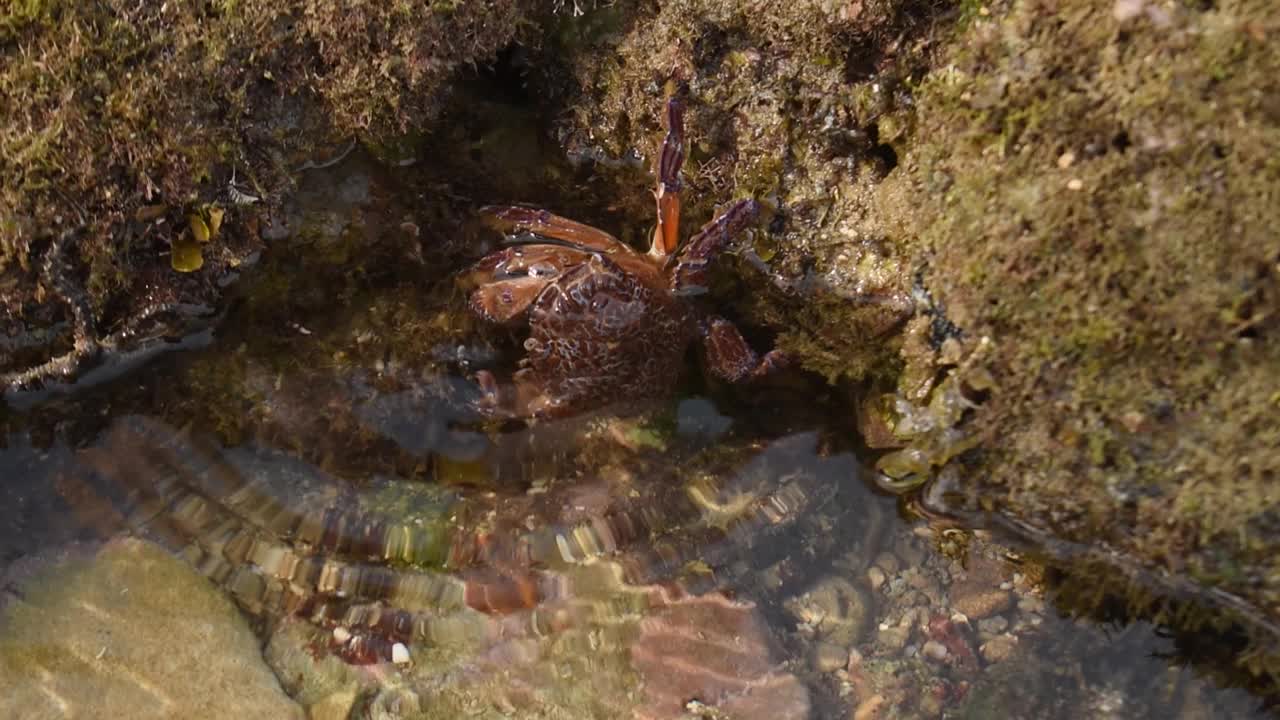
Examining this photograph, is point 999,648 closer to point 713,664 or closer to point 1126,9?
point 713,664

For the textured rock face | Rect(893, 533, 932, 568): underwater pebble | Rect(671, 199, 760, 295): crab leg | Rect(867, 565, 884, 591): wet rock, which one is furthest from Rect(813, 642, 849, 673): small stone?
the textured rock face

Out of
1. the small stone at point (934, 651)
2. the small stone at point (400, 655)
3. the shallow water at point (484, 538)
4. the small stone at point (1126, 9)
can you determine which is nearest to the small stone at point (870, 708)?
the shallow water at point (484, 538)

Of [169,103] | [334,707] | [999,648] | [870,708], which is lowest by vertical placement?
[334,707]

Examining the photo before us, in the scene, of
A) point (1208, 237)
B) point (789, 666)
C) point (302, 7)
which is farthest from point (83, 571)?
point (1208, 237)

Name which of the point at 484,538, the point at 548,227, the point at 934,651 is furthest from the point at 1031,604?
the point at 548,227

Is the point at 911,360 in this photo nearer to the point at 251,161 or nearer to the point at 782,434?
the point at 782,434

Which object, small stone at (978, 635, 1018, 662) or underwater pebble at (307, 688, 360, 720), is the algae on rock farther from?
underwater pebble at (307, 688, 360, 720)
